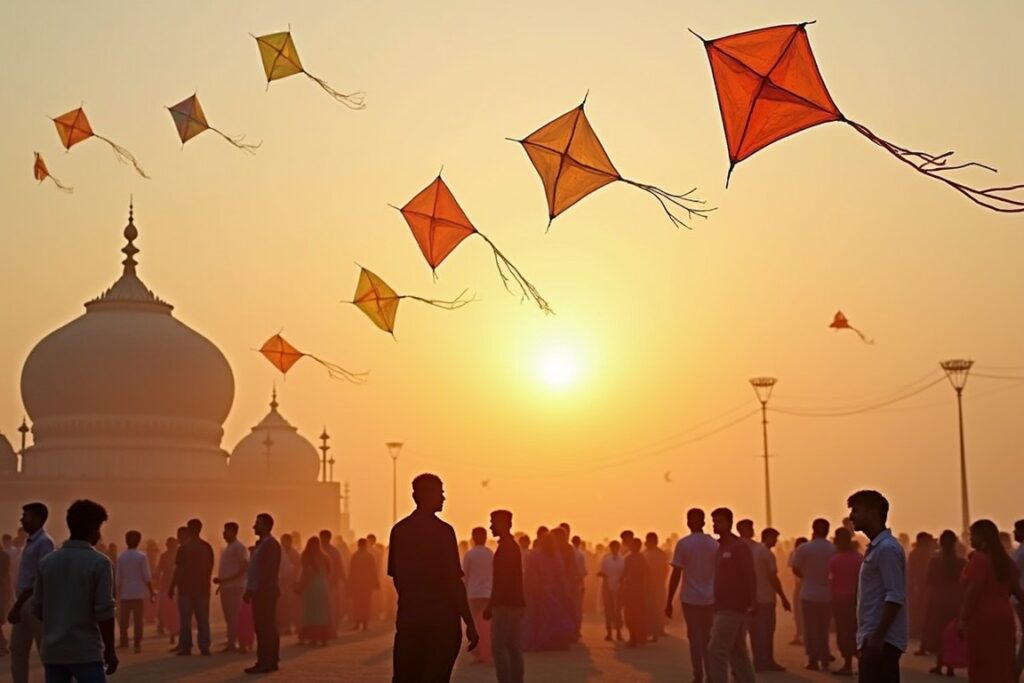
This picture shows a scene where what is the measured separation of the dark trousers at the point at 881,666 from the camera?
952cm

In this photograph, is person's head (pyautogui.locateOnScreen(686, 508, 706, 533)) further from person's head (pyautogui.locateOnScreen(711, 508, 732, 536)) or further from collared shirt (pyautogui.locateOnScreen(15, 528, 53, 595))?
collared shirt (pyautogui.locateOnScreen(15, 528, 53, 595))

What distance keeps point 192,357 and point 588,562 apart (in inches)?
1294

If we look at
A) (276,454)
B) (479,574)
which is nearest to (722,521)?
(479,574)

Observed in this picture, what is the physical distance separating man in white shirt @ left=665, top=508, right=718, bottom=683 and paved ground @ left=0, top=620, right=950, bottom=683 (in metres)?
1.50

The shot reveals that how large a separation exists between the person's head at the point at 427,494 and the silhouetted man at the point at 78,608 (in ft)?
6.18

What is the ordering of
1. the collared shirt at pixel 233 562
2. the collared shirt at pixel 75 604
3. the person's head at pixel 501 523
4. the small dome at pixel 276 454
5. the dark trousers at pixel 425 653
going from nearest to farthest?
the collared shirt at pixel 75 604 < the dark trousers at pixel 425 653 < the person's head at pixel 501 523 < the collared shirt at pixel 233 562 < the small dome at pixel 276 454

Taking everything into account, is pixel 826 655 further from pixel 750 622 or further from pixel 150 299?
pixel 150 299

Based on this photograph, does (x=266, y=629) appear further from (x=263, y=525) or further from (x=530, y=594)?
(x=530, y=594)

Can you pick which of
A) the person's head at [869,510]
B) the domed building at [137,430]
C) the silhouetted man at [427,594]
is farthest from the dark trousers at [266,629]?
the domed building at [137,430]

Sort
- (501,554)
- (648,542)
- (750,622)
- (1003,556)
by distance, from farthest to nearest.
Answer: (648,542), (750,622), (501,554), (1003,556)

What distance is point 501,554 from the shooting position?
15.4m

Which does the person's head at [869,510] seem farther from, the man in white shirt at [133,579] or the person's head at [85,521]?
the man in white shirt at [133,579]

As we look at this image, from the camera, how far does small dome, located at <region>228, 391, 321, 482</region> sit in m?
74.9

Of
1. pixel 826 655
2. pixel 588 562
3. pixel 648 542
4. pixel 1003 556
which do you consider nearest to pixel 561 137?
pixel 1003 556
